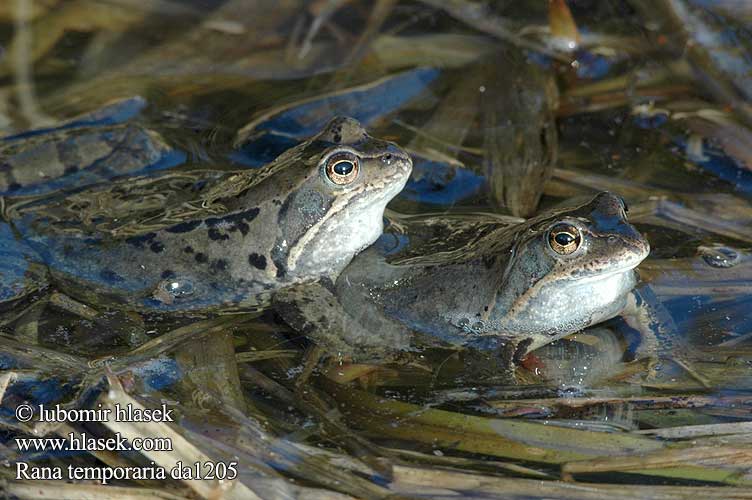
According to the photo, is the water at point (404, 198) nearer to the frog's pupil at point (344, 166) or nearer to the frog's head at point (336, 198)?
the frog's head at point (336, 198)

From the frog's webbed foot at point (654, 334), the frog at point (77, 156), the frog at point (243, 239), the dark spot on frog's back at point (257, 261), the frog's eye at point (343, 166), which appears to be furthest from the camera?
the frog at point (77, 156)

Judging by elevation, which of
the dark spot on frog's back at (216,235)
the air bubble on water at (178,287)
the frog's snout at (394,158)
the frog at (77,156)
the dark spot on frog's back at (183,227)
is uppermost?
the frog at (77,156)

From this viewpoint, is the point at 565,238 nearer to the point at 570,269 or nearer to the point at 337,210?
the point at 570,269

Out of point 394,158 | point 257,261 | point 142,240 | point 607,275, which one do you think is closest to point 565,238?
point 607,275

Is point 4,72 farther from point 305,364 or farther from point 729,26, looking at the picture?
point 729,26

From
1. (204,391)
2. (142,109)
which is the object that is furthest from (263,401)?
(142,109)

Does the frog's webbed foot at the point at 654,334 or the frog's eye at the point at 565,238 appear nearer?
the frog's eye at the point at 565,238

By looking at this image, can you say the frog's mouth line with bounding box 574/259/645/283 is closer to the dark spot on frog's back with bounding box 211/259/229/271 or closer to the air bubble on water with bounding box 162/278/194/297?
the dark spot on frog's back with bounding box 211/259/229/271

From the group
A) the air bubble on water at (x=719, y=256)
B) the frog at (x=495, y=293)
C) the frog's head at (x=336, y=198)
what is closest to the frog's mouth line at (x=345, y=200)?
the frog's head at (x=336, y=198)
